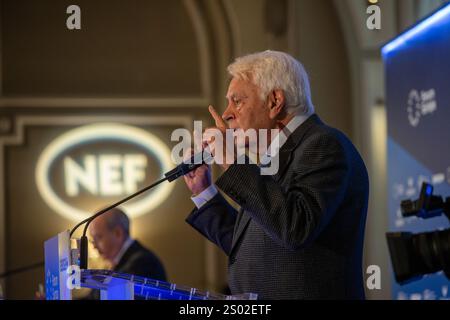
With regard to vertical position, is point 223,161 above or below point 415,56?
below

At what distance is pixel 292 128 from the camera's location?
6.68ft

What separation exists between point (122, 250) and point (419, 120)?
5.12 feet

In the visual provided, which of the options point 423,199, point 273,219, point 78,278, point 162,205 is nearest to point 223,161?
point 273,219

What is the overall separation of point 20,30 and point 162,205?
1.60m

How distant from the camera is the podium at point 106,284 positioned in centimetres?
158

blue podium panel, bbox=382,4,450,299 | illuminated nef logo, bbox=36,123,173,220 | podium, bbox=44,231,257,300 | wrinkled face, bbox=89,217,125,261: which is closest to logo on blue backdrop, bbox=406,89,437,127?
blue podium panel, bbox=382,4,450,299

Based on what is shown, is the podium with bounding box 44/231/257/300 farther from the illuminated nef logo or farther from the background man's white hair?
the illuminated nef logo

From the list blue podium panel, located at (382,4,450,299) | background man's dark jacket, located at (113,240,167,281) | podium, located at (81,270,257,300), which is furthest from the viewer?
background man's dark jacket, located at (113,240,167,281)

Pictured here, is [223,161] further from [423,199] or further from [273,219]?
[423,199]

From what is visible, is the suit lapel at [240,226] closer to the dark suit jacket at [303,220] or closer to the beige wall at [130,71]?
the dark suit jacket at [303,220]

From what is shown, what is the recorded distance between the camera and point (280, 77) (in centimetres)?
204

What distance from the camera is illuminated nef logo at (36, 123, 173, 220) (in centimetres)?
585

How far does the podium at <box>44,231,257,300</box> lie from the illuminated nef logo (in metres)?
4.16

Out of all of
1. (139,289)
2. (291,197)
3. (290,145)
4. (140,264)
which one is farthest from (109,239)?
(139,289)
